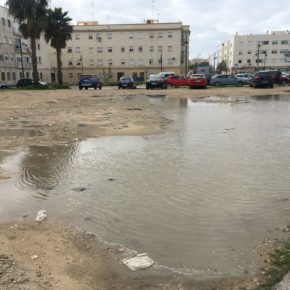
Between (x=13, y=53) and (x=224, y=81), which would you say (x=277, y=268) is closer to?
(x=224, y=81)

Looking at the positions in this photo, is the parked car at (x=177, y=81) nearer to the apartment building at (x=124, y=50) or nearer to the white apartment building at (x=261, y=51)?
the apartment building at (x=124, y=50)

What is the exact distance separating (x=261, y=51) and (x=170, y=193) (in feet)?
411

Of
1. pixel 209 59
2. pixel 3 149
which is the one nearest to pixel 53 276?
pixel 3 149

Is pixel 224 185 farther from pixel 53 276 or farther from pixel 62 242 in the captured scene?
pixel 53 276

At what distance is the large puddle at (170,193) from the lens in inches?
184

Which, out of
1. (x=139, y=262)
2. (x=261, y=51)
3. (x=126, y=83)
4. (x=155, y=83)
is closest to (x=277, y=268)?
(x=139, y=262)

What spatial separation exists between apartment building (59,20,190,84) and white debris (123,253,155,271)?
90.1 m

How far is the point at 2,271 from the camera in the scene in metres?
3.90

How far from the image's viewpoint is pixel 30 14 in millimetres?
44625

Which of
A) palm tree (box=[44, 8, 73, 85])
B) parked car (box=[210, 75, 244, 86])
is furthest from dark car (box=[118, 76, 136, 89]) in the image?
palm tree (box=[44, 8, 73, 85])

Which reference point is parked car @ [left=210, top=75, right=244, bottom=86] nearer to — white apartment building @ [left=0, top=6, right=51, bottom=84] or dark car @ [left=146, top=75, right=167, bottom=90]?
dark car @ [left=146, top=75, right=167, bottom=90]

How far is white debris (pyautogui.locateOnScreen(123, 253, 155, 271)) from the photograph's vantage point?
13.5 feet

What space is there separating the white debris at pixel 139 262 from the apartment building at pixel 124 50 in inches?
3546

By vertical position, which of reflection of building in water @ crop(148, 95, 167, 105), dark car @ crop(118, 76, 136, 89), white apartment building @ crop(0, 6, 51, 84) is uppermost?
white apartment building @ crop(0, 6, 51, 84)
